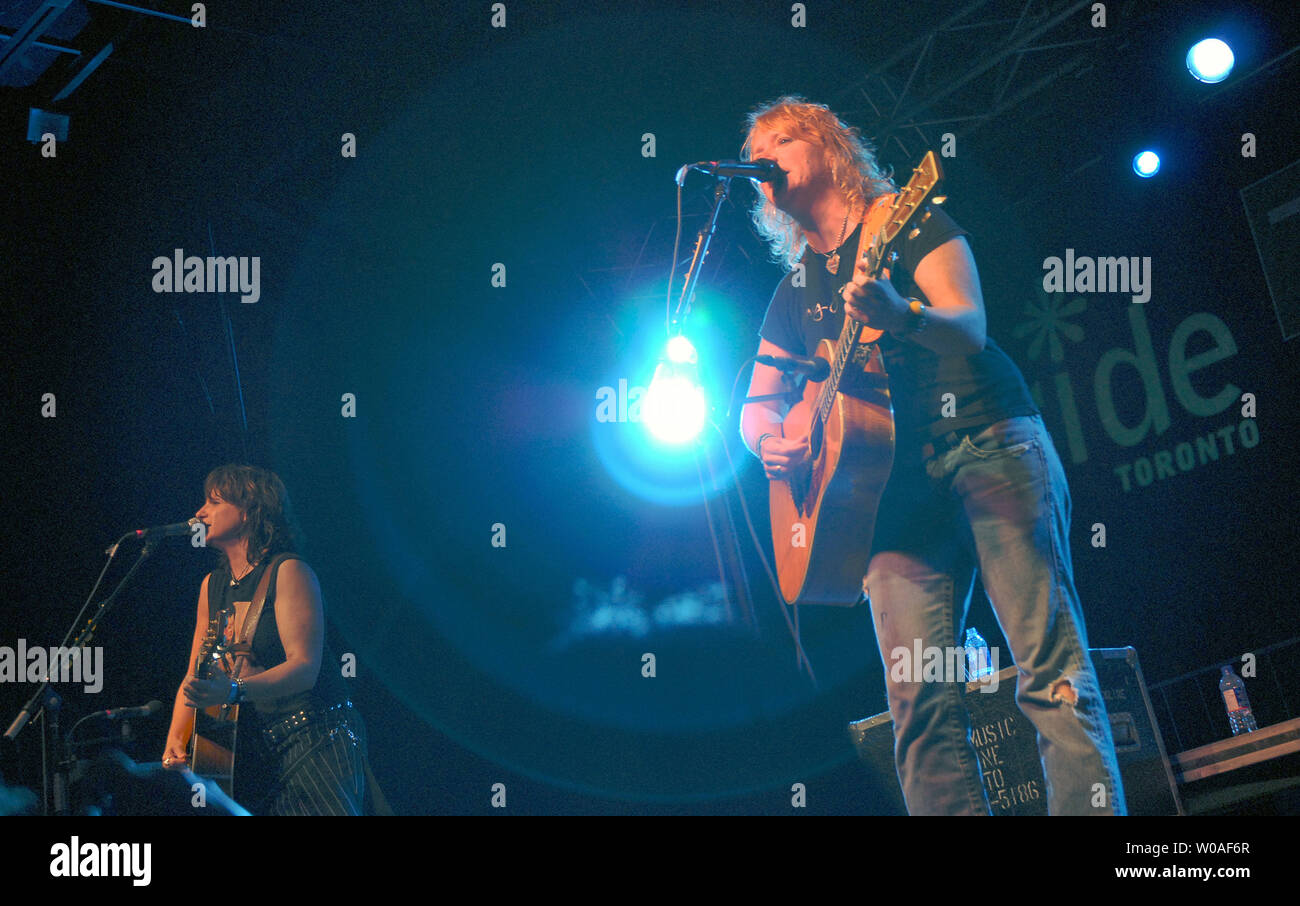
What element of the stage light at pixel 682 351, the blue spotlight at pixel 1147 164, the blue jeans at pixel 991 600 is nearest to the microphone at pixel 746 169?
the blue jeans at pixel 991 600

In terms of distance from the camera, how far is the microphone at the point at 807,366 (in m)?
2.97

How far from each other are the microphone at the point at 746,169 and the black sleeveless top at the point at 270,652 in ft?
6.46

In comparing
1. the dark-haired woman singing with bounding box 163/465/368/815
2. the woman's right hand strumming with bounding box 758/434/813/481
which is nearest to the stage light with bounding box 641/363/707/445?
the woman's right hand strumming with bounding box 758/434/813/481

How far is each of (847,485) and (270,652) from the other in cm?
200

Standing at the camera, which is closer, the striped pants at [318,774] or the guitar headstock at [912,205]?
the guitar headstock at [912,205]

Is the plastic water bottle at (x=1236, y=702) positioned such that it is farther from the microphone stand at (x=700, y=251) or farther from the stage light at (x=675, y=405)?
the microphone stand at (x=700, y=251)

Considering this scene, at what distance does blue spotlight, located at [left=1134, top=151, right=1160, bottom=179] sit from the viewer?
5.01 m

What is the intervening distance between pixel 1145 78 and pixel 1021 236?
107 cm

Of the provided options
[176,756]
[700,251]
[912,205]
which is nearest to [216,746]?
[176,756]

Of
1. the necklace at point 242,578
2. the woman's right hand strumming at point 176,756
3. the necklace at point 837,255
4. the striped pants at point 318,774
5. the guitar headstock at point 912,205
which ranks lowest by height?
the striped pants at point 318,774

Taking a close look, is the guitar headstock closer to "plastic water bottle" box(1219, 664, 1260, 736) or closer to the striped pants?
the striped pants

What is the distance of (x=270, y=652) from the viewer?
3295mm

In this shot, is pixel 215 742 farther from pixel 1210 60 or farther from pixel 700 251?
pixel 1210 60
